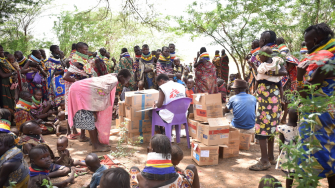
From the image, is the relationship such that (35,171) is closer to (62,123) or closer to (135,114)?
(135,114)

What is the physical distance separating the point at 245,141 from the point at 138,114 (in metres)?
2.11

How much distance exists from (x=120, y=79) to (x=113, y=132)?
68.1 inches

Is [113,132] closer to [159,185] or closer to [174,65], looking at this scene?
[174,65]

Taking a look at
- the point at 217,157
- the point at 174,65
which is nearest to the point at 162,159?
the point at 217,157

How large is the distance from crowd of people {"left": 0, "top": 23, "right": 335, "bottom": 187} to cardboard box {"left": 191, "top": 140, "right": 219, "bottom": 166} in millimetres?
661

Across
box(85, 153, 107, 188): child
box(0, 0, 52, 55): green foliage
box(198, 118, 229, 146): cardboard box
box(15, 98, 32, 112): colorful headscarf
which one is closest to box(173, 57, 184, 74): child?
box(198, 118, 229, 146): cardboard box

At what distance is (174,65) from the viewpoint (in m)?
7.01

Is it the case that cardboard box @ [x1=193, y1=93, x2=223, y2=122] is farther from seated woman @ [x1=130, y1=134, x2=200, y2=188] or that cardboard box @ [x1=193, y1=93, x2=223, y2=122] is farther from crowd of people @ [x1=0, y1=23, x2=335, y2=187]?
seated woman @ [x1=130, y1=134, x2=200, y2=188]

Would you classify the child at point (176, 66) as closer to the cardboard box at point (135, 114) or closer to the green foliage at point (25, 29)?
the cardboard box at point (135, 114)

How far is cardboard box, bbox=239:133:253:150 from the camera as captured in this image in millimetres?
4482

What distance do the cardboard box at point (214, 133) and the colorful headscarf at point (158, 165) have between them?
170 centimetres

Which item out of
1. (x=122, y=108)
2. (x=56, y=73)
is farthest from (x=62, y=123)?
(x=122, y=108)

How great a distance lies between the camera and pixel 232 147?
418cm

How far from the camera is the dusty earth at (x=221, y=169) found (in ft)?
10.8
